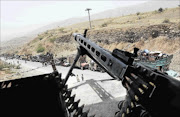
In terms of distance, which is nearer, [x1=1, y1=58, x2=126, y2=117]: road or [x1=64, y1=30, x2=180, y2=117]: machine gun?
[x1=64, y1=30, x2=180, y2=117]: machine gun

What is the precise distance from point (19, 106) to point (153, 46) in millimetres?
39085

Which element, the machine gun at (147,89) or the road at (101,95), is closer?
the machine gun at (147,89)

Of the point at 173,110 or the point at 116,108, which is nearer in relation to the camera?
the point at 173,110

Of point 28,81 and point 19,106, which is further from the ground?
point 28,81

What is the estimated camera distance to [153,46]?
3716 centimetres

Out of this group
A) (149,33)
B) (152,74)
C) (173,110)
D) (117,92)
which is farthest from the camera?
(149,33)

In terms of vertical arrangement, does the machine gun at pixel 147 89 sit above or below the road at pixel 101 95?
above

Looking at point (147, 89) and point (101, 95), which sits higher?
point (147, 89)

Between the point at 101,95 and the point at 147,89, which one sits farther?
the point at 101,95

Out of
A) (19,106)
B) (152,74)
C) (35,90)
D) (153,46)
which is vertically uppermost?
(152,74)

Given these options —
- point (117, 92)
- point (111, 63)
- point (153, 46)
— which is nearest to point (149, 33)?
point (153, 46)

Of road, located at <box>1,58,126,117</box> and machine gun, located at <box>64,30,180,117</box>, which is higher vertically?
machine gun, located at <box>64,30,180,117</box>

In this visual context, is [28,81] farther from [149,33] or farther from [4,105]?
[149,33]

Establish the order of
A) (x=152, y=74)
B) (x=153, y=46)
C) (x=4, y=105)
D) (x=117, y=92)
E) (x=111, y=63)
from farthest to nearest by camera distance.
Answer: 1. (x=153, y=46)
2. (x=117, y=92)
3. (x=111, y=63)
4. (x=4, y=105)
5. (x=152, y=74)
